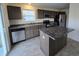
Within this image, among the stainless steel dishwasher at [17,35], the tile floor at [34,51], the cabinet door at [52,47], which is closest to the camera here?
the cabinet door at [52,47]

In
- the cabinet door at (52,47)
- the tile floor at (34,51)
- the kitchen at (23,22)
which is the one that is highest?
the kitchen at (23,22)

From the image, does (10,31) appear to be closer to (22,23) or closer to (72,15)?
(22,23)

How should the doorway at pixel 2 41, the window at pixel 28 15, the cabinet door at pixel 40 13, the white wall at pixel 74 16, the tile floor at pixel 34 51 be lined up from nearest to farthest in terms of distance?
1. the doorway at pixel 2 41
2. the tile floor at pixel 34 51
3. the white wall at pixel 74 16
4. the window at pixel 28 15
5. the cabinet door at pixel 40 13

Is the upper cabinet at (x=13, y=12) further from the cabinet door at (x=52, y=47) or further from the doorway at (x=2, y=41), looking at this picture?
the cabinet door at (x=52, y=47)

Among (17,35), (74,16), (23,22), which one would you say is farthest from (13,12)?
(74,16)

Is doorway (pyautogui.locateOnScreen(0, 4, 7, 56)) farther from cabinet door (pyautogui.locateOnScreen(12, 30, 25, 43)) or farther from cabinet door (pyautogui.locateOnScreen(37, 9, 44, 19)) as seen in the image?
cabinet door (pyautogui.locateOnScreen(37, 9, 44, 19))

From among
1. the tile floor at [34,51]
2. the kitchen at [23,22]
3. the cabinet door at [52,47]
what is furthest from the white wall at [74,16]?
the cabinet door at [52,47]

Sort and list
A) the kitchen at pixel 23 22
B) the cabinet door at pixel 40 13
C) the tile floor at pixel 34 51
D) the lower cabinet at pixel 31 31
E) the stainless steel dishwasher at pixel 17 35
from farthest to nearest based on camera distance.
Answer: the cabinet door at pixel 40 13, the lower cabinet at pixel 31 31, the kitchen at pixel 23 22, the stainless steel dishwasher at pixel 17 35, the tile floor at pixel 34 51

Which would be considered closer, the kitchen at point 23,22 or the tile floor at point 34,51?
the tile floor at point 34,51

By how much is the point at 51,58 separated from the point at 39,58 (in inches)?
6.8

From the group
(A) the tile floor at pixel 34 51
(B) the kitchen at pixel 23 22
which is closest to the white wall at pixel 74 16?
(A) the tile floor at pixel 34 51

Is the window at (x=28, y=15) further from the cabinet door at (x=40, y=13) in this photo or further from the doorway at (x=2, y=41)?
the doorway at (x=2, y=41)

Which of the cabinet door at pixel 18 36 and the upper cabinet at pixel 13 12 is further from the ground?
the upper cabinet at pixel 13 12

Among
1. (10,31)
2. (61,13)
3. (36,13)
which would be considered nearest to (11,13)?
(10,31)
